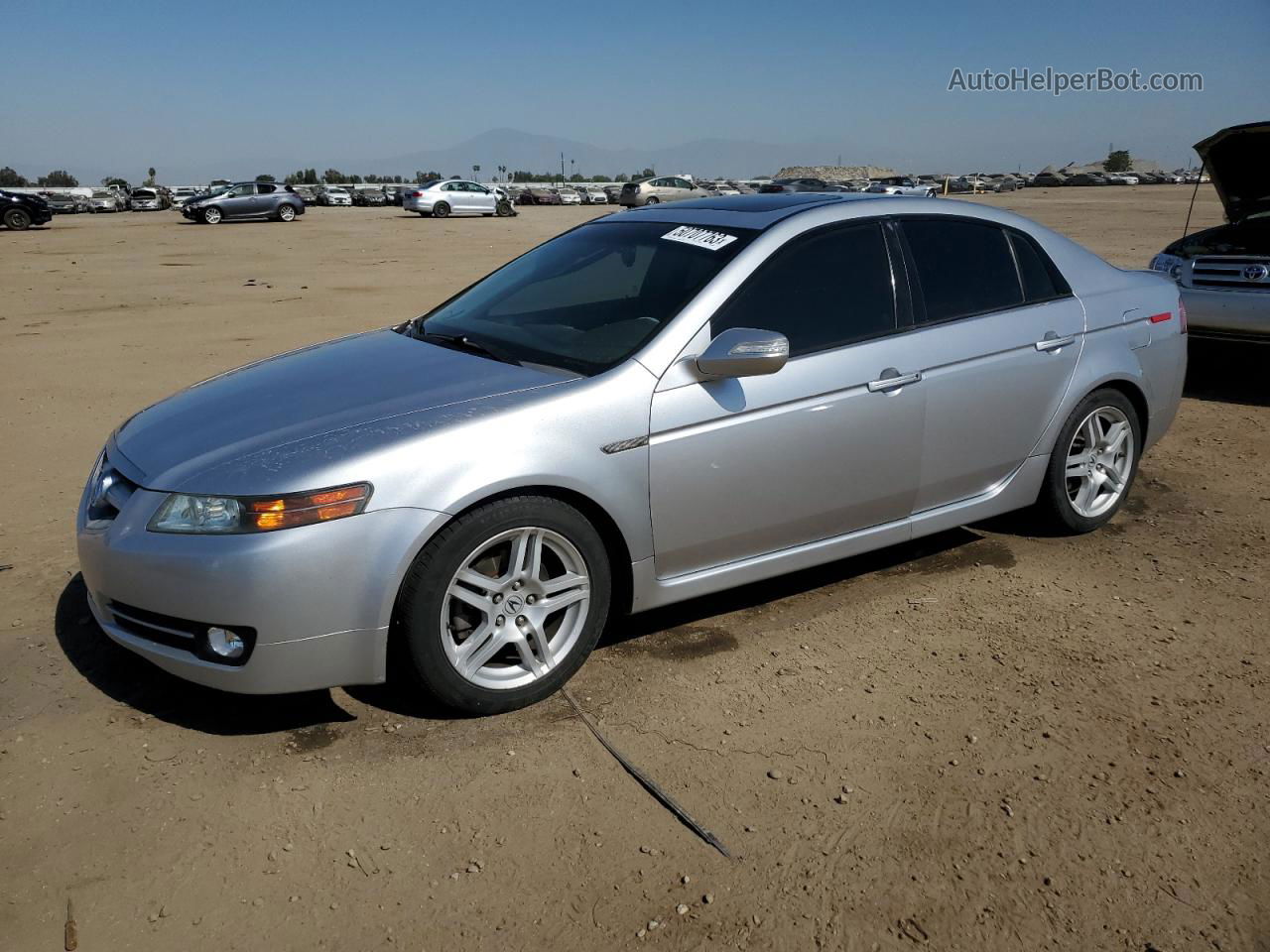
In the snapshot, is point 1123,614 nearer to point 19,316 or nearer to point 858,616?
point 858,616

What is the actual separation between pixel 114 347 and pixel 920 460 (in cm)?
845

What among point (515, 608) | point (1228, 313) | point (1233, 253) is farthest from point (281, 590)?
point (1233, 253)

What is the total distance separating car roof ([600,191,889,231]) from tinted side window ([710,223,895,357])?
0.58 ft

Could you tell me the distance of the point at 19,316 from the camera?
12.0 metres

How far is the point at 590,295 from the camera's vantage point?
13.5 feet

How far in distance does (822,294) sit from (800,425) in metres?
0.57

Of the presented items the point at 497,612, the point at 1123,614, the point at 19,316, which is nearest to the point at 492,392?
the point at 497,612

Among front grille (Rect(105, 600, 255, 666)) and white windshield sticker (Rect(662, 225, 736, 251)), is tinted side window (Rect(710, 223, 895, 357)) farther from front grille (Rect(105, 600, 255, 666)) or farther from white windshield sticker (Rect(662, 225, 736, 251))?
front grille (Rect(105, 600, 255, 666))

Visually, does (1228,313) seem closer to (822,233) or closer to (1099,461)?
(1099,461)

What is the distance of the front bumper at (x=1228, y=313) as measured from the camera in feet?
24.7

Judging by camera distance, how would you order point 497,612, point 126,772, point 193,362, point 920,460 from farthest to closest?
point 193,362 → point 920,460 → point 497,612 → point 126,772

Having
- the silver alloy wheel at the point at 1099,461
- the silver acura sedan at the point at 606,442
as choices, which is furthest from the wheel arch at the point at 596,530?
the silver alloy wheel at the point at 1099,461

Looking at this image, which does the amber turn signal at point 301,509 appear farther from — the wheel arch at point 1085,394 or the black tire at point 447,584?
the wheel arch at point 1085,394

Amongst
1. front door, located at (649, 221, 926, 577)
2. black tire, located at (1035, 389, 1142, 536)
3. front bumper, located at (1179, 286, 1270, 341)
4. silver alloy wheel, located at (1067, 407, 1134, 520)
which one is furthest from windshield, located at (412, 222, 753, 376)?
front bumper, located at (1179, 286, 1270, 341)
